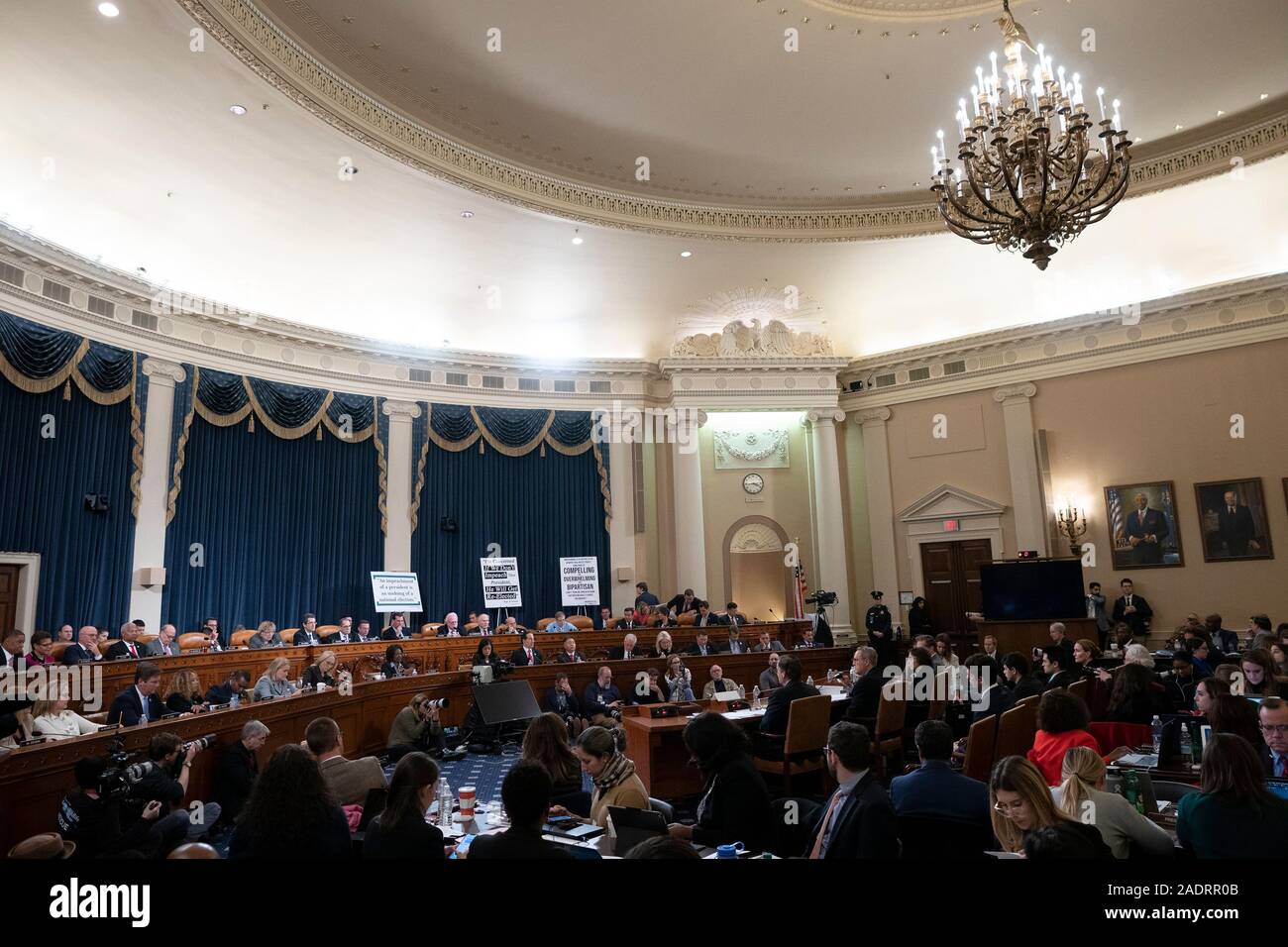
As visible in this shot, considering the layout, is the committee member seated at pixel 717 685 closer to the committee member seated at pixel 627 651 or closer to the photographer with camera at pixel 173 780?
the committee member seated at pixel 627 651

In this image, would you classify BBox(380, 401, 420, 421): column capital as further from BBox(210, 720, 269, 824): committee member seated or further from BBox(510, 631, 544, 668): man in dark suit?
BBox(210, 720, 269, 824): committee member seated

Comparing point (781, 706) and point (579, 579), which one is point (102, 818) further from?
point (579, 579)

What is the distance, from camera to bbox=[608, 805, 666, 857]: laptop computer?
3.00m

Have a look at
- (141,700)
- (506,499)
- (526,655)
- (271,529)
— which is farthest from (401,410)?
(141,700)

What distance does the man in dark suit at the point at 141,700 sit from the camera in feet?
20.7

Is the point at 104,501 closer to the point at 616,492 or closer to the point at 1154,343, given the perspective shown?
the point at 616,492

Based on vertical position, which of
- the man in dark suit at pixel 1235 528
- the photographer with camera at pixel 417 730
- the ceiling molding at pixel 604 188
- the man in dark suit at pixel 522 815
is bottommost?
the photographer with camera at pixel 417 730

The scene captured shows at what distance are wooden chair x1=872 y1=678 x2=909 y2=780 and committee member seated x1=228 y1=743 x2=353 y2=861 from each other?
4.52 meters

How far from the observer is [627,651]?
10727mm

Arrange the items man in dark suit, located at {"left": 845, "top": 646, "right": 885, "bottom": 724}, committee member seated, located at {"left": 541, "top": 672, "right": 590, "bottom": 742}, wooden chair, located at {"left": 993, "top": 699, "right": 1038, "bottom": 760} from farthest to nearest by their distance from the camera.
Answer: committee member seated, located at {"left": 541, "top": 672, "right": 590, "bottom": 742} → man in dark suit, located at {"left": 845, "top": 646, "right": 885, "bottom": 724} → wooden chair, located at {"left": 993, "top": 699, "right": 1038, "bottom": 760}

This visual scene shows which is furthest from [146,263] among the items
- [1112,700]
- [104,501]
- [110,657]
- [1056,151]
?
[1112,700]

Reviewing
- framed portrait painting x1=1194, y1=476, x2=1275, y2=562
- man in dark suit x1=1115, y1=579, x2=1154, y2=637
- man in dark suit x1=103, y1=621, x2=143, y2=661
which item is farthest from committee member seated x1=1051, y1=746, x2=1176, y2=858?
framed portrait painting x1=1194, y1=476, x2=1275, y2=562

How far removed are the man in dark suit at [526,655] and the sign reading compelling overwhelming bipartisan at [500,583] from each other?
2803mm

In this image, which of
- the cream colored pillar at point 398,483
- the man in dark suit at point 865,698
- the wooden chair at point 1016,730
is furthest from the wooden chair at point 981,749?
the cream colored pillar at point 398,483
